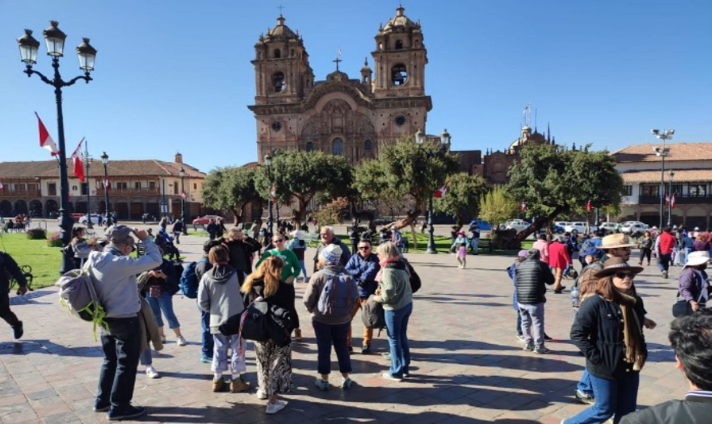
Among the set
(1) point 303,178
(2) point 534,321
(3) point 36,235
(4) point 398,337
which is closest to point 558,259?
(2) point 534,321

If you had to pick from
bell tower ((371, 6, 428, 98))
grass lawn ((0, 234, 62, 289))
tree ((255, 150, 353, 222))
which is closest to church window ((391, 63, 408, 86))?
bell tower ((371, 6, 428, 98))

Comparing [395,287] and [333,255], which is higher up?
[333,255]

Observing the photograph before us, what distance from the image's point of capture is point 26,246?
22.7 meters

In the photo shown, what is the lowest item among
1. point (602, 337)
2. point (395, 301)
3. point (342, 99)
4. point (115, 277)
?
point (395, 301)

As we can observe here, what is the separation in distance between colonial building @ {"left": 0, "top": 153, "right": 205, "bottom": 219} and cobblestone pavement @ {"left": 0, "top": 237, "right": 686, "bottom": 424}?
54.4 metres

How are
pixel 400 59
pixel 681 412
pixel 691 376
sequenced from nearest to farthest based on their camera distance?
pixel 681 412, pixel 691 376, pixel 400 59

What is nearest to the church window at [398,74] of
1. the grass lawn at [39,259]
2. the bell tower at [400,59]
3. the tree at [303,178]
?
the bell tower at [400,59]

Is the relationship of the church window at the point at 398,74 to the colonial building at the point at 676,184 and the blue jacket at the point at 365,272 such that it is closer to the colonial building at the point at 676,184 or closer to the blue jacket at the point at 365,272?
the colonial building at the point at 676,184

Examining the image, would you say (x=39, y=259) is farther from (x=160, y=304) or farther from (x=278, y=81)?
(x=278, y=81)

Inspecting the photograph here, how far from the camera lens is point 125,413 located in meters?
4.45

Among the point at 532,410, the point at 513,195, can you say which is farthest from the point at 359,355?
the point at 513,195

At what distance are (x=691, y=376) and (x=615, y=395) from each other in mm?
1892

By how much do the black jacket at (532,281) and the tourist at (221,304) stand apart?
3898mm

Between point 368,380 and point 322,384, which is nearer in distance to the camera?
point 322,384
